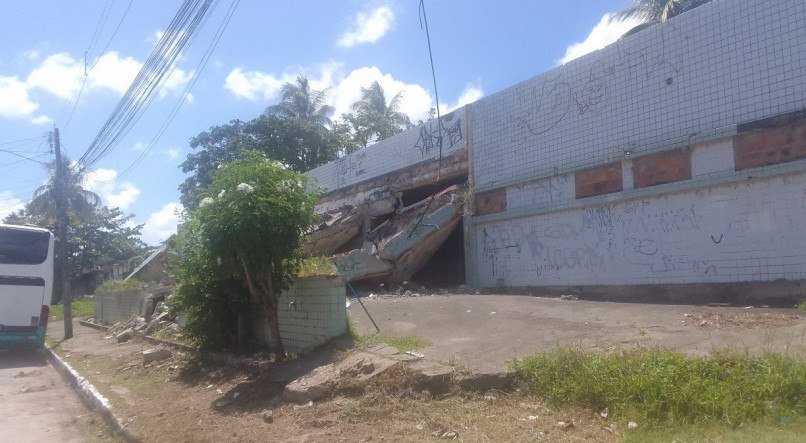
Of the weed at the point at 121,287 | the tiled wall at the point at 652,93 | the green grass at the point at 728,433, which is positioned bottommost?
the green grass at the point at 728,433

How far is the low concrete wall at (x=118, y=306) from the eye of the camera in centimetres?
2117

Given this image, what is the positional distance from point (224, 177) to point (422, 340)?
3740mm

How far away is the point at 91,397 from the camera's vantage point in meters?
9.68

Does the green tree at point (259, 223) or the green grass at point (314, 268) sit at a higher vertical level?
the green tree at point (259, 223)

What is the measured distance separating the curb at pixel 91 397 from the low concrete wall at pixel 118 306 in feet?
22.0

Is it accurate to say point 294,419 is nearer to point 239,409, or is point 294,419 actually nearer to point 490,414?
point 239,409

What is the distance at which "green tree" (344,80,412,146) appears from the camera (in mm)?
37938

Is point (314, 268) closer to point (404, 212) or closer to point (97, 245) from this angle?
point (404, 212)

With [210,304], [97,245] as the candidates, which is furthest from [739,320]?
[97,245]

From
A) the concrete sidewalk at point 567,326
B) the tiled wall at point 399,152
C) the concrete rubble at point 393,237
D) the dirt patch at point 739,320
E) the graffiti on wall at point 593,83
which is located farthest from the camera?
the tiled wall at point 399,152

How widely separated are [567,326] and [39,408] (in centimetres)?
813

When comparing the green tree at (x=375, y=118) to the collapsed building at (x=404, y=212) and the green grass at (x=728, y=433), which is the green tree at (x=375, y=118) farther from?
the green grass at (x=728, y=433)

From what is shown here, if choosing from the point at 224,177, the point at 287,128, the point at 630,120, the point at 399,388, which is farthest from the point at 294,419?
the point at 287,128

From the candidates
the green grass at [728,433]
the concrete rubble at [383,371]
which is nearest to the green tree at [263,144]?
the concrete rubble at [383,371]
